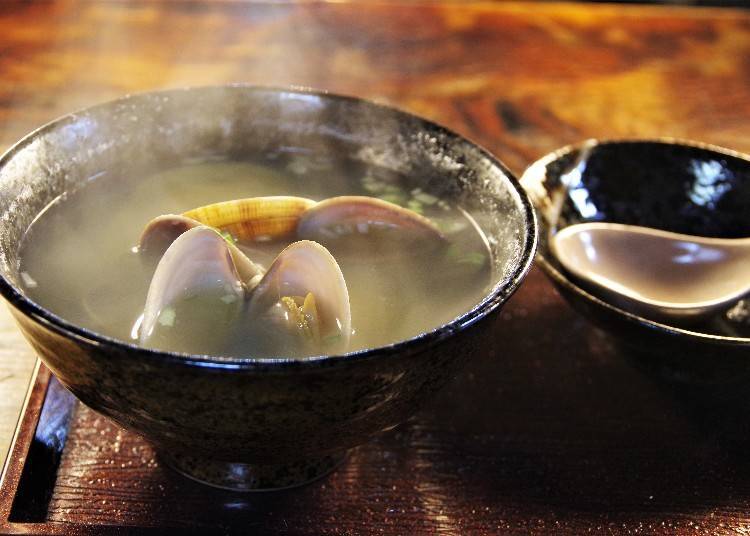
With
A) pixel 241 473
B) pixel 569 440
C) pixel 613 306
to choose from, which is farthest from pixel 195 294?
pixel 613 306

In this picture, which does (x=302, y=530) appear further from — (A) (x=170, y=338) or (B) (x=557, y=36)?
(B) (x=557, y=36)

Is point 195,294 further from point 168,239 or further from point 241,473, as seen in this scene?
point 241,473

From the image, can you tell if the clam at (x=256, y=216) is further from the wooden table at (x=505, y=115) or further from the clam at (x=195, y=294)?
the wooden table at (x=505, y=115)

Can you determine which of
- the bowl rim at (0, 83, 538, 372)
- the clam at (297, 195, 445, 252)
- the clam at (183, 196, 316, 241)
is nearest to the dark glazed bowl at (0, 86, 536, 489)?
the bowl rim at (0, 83, 538, 372)

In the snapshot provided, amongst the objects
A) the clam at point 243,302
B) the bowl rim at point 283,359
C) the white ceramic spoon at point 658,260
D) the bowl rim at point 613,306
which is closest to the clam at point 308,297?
the clam at point 243,302

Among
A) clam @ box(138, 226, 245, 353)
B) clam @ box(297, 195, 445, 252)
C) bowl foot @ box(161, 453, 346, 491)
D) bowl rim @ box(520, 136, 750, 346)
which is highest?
clam @ box(138, 226, 245, 353)

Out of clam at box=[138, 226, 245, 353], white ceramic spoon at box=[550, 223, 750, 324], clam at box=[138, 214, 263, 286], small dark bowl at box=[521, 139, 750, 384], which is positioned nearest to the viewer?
clam at box=[138, 226, 245, 353]

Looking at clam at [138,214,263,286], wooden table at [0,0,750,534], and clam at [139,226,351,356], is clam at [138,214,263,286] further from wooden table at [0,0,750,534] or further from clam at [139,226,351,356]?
wooden table at [0,0,750,534]
